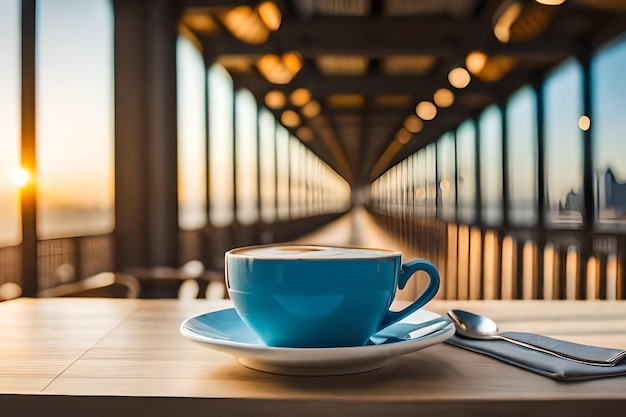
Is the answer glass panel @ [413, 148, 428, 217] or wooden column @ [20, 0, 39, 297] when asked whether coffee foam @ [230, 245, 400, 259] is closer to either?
wooden column @ [20, 0, 39, 297]

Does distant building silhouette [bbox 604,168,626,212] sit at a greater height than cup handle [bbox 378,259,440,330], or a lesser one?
greater

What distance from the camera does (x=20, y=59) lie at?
12.3 ft

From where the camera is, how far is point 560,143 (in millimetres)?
9828

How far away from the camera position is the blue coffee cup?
1.87 ft

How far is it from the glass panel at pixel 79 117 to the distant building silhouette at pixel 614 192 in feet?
19.4

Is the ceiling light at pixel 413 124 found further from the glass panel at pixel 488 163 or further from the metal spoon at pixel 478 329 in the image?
the metal spoon at pixel 478 329

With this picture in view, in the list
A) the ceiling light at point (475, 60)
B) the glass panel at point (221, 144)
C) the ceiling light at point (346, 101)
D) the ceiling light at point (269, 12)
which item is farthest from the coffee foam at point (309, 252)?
the ceiling light at point (346, 101)

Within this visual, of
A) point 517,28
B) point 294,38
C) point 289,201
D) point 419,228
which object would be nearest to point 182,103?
point 294,38

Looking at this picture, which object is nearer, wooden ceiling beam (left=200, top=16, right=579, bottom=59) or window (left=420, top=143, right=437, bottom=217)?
wooden ceiling beam (left=200, top=16, right=579, bottom=59)

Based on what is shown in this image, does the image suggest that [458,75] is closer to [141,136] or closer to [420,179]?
[141,136]

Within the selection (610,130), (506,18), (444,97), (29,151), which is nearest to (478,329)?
(29,151)

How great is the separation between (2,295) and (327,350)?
408cm

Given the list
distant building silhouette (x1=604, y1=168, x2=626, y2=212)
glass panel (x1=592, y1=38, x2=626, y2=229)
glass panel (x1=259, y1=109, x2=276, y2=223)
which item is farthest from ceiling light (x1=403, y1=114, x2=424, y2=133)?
distant building silhouette (x1=604, y1=168, x2=626, y2=212)

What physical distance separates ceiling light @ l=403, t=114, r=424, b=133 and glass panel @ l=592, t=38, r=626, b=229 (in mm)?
6563
